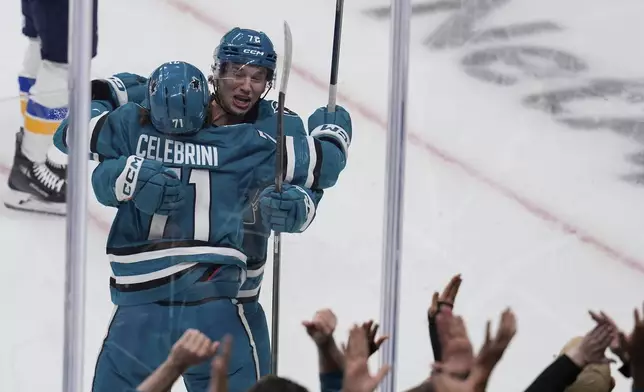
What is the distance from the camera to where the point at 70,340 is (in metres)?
2.67

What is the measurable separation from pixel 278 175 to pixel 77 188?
1.61 feet

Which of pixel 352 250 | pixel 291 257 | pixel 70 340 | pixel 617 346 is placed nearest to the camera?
pixel 617 346

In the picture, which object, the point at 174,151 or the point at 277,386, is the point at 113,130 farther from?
the point at 277,386

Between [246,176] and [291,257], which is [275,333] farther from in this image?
[246,176]

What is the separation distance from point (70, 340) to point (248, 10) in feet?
3.27

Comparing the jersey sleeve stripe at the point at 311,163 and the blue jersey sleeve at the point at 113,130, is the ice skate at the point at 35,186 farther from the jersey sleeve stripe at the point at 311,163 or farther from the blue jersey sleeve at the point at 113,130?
the jersey sleeve stripe at the point at 311,163

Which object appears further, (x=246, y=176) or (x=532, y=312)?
(x=532, y=312)

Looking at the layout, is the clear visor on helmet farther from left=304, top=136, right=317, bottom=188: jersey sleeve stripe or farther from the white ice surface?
left=304, top=136, right=317, bottom=188: jersey sleeve stripe

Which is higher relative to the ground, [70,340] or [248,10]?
[248,10]

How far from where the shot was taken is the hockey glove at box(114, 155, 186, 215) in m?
2.60

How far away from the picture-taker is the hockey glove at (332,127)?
9.23 ft

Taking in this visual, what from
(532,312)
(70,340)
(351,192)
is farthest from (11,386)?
(532,312)

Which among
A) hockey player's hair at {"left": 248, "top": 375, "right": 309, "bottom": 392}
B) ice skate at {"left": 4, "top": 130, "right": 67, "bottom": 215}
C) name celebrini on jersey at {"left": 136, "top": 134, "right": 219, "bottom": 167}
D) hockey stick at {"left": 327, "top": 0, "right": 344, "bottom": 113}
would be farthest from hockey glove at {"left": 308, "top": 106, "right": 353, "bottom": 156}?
hockey player's hair at {"left": 248, "top": 375, "right": 309, "bottom": 392}

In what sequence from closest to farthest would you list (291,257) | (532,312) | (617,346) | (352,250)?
1. (617,346)
2. (291,257)
3. (352,250)
4. (532,312)
